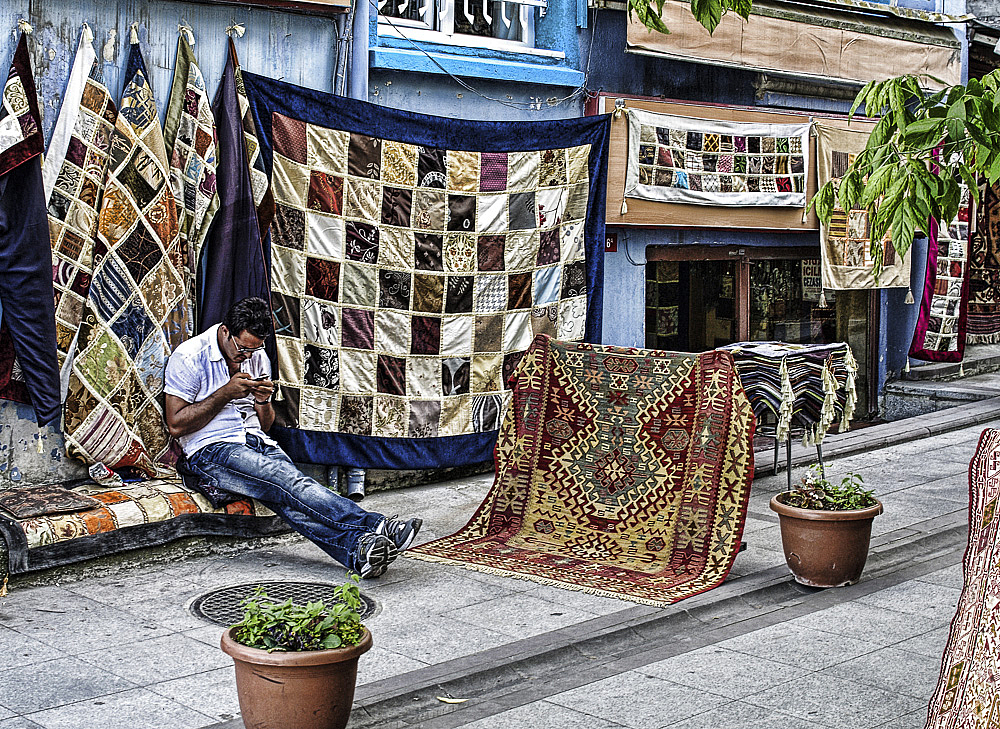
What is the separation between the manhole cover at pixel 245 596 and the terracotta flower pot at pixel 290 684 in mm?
1635

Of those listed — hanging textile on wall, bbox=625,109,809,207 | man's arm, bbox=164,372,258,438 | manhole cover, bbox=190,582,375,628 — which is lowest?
manhole cover, bbox=190,582,375,628

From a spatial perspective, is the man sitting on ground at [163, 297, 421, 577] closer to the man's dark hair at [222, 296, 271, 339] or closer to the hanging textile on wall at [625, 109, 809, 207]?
the man's dark hair at [222, 296, 271, 339]

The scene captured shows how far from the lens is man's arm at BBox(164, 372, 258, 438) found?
7.15 meters

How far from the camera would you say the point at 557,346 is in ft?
25.9

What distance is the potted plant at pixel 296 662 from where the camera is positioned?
14.6 ft

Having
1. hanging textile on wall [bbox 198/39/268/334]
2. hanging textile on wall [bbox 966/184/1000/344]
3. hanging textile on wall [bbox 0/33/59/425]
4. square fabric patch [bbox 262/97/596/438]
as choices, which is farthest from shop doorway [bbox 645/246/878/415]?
hanging textile on wall [bbox 0/33/59/425]

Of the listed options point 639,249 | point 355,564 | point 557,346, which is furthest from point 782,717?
point 639,249

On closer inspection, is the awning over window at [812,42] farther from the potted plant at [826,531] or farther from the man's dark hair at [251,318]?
the potted plant at [826,531]

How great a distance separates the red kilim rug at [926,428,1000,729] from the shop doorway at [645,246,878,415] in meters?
6.89

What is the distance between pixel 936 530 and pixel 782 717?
3664mm

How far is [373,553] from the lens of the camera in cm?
679

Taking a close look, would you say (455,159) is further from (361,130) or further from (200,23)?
(200,23)

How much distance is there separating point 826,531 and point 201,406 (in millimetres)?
3648

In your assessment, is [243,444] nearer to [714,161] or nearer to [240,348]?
[240,348]
